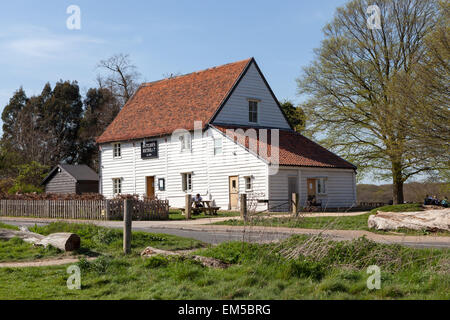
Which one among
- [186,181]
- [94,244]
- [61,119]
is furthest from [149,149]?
[61,119]

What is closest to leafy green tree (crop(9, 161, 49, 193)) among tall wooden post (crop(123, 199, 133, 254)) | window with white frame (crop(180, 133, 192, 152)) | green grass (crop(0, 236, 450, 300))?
window with white frame (crop(180, 133, 192, 152))

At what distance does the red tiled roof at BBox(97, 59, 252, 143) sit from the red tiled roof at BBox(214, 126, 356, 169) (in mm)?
2949

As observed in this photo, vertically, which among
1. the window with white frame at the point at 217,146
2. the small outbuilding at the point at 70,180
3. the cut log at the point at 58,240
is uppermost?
the window with white frame at the point at 217,146

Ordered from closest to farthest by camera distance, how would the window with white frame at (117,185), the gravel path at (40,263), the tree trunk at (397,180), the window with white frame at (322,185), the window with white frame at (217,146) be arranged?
the gravel path at (40,263) → the tree trunk at (397,180) → the window with white frame at (322,185) → the window with white frame at (217,146) → the window with white frame at (117,185)

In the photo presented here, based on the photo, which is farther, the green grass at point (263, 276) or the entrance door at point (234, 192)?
the entrance door at point (234, 192)

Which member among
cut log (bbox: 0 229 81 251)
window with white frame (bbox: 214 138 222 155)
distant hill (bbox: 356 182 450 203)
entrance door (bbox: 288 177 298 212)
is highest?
window with white frame (bbox: 214 138 222 155)

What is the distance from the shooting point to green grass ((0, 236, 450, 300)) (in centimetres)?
798

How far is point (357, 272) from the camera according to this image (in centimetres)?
912

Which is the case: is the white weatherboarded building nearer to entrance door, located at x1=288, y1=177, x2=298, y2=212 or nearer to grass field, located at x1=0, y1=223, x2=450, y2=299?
entrance door, located at x1=288, y1=177, x2=298, y2=212

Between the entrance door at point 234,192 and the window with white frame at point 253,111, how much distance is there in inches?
228

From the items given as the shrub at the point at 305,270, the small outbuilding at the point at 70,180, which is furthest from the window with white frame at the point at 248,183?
the shrub at the point at 305,270

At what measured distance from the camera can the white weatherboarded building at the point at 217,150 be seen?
3409 cm

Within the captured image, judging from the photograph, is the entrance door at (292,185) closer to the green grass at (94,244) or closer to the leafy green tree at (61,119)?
the green grass at (94,244)

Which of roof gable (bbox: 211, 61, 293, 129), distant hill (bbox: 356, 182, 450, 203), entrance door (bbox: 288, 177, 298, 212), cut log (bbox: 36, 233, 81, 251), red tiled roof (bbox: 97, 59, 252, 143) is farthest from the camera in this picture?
red tiled roof (bbox: 97, 59, 252, 143)
